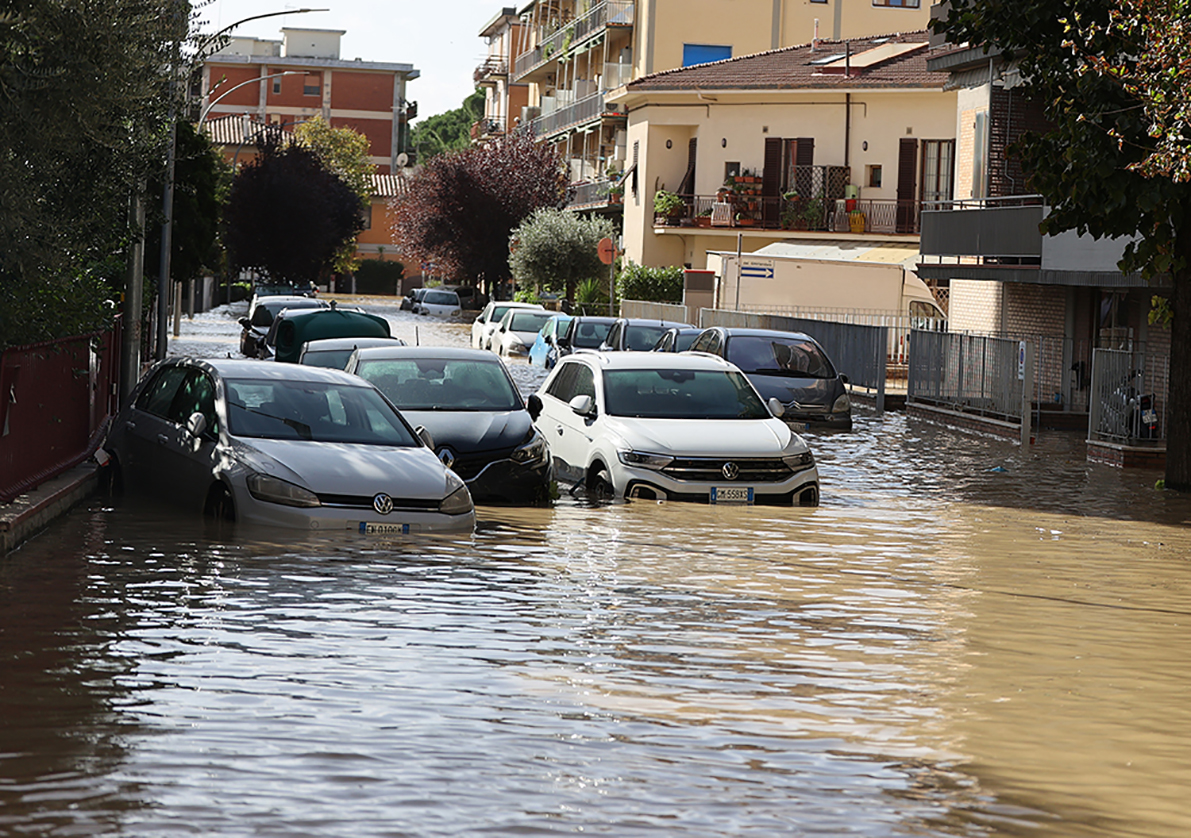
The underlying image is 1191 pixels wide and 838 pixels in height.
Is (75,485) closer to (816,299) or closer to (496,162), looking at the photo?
(816,299)

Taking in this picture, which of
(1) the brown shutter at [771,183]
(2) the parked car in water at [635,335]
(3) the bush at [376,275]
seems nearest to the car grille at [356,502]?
(2) the parked car in water at [635,335]

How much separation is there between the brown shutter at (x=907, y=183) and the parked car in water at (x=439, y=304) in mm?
26275

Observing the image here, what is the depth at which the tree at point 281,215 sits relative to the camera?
7906 cm

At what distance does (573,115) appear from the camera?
78438mm

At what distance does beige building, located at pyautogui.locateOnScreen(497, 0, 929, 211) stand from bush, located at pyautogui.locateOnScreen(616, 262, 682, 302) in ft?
33.7

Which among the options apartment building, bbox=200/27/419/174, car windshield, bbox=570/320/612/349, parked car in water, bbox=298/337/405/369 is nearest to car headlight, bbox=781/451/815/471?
parked car in water, bbox=298/337/405/369

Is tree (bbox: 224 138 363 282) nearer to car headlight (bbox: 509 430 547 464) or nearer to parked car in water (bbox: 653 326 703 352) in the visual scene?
parked car in water (bbox: 653 326 703 352)

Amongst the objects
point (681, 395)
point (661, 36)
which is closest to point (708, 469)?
point (681, 395)

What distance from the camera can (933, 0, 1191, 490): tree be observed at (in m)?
17.0

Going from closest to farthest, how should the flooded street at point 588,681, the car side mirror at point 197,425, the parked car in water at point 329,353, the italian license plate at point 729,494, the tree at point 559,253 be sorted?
the flooded street at point 588,681, the car side mirror at point 197,425, the italian license plate at point 729,494, the parked car in water at point 329,353, the tree at point 559,253

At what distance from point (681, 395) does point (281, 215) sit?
2555 inches

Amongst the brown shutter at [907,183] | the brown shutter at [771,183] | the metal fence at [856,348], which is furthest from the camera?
the brown shutter at [771,183]

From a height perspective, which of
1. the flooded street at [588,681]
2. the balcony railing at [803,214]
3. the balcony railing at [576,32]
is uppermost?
the balcony railing at [576,32]

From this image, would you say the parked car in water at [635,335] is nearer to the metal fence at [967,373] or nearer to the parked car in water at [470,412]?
the metal fence at [967,373]
